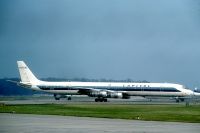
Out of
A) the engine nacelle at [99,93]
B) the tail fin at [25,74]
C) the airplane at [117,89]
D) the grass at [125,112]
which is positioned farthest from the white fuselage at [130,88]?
the grass at [125,112]

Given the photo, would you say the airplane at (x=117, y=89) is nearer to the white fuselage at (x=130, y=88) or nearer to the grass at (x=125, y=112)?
the white fuselage at (x=130, y=88)

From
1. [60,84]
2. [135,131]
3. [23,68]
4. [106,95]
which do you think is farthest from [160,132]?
[23,68]

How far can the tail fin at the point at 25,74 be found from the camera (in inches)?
3999

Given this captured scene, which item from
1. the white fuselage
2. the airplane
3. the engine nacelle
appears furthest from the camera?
the white fuselage

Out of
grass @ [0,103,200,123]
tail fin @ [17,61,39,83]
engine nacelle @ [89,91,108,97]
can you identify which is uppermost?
tail fin @ [17,61,39,83]

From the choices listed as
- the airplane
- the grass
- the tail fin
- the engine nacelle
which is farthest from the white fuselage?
the grass

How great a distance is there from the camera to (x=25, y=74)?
102500 millimetres

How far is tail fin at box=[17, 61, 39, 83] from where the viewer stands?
10158 cm

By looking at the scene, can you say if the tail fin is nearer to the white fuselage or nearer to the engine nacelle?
the white fuselage

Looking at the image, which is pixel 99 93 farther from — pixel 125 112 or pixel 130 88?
pixel 125 112

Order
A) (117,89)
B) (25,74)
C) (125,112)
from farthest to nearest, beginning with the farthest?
(25,74) < (117,89) < (125,112)

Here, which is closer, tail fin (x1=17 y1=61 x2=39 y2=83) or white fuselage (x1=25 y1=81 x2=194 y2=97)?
white fuselage (x1=25 y1=81 x2=194 y2=97)

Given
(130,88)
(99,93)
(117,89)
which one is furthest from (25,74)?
(130,88)

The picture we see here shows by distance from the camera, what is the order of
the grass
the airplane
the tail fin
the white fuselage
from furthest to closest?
the tail fin → the white fuselage → the airplane → the grass
